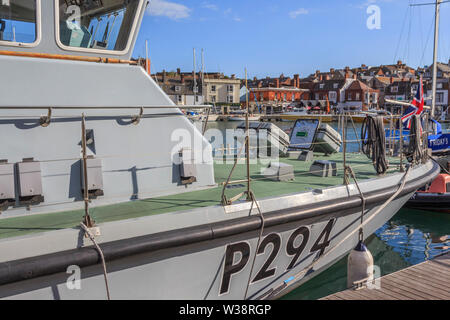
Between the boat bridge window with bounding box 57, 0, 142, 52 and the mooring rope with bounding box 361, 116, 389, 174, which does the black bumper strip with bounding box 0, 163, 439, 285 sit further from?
the boat bridge window with bounding box 57, 0, 142, 52

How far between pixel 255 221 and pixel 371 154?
2.64m

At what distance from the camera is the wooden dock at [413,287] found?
12.9 ft

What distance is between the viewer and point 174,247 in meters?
3.29

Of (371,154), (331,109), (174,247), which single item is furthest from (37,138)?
(331,109)

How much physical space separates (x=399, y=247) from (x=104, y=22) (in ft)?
21.0

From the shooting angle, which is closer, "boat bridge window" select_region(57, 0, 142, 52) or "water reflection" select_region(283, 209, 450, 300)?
"boat bridge window" select_region(57, 0, 142, 52)

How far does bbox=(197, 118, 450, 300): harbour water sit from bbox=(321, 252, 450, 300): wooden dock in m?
1.19

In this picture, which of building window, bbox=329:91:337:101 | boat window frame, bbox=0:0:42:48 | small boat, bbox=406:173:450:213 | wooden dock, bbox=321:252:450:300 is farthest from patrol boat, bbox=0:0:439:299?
building window, bbox=329:91:337:101

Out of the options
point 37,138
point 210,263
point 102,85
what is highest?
point 102,85

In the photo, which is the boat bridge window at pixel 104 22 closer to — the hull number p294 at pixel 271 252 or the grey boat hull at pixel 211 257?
the grey boat hull at pixel 211 257

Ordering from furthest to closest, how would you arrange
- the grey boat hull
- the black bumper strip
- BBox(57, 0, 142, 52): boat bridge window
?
BBox(57, 0, 142, 52): boat bridge window → the grey boat hull → the black bumper strip

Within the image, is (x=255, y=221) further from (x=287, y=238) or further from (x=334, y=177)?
(x=334, y=177)

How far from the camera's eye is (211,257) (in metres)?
3.60

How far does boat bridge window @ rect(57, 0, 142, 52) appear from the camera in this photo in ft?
12.8
